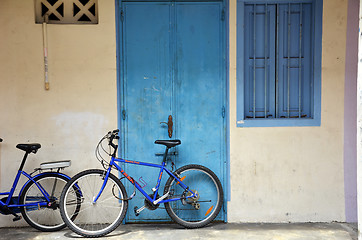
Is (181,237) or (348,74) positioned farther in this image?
(348,74)

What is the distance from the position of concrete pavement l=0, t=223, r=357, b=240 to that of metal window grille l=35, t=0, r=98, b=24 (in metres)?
2.76

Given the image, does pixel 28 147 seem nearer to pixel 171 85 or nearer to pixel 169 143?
pixel 169 143

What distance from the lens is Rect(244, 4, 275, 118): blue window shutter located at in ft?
16.0

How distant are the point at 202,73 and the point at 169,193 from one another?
1.65m

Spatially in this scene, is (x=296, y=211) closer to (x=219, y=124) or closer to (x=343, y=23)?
(x=219, y=124)

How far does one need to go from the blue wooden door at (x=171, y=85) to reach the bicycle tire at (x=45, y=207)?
915mm

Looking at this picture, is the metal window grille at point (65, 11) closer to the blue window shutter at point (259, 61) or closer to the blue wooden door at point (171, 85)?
the blue wooden door at point (171, 85)

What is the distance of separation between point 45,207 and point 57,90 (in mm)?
1519

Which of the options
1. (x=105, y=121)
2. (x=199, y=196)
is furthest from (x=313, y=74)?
(x=105, y=121)

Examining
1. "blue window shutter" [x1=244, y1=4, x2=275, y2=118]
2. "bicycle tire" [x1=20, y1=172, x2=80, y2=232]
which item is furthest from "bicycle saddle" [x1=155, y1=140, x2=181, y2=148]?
"bicycle tire" [x1=20, y1=172, x2=80, y2=232]

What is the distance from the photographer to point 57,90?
4809 mm

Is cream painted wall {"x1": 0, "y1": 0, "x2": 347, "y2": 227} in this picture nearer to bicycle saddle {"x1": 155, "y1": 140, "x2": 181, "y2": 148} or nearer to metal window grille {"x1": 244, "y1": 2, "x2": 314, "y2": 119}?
metal window grille {"x1": 244, "y1": 2, "x2": 314, "y2": 119}

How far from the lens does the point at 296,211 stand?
490cm

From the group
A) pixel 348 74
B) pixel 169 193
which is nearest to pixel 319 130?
pixel 348 74
